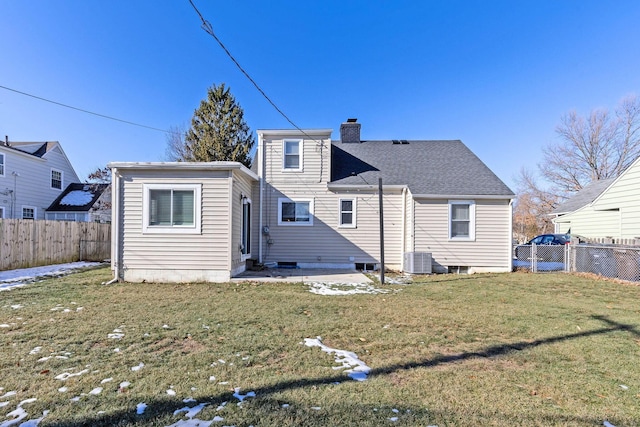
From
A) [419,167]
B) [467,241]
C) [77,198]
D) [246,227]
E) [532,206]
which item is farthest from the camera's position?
[532,206]

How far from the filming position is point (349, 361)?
341 centimetres

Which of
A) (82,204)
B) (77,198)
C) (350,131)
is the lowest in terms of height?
(82,204)

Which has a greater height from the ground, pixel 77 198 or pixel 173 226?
pixel 77 198

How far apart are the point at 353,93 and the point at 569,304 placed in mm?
11375

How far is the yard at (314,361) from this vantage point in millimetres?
2396

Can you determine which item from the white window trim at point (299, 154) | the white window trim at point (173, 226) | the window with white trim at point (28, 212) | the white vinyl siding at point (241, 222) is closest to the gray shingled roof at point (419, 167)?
the white window trim at point (299, 154)

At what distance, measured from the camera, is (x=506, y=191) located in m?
10.6

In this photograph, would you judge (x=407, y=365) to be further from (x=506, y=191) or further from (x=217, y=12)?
(x=506, y=191)

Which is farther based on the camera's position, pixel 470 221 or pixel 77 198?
pixel 77 198

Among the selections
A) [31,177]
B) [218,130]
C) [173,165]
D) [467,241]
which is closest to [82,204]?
[31,177]

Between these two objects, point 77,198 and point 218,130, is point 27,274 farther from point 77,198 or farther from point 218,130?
point 218,130

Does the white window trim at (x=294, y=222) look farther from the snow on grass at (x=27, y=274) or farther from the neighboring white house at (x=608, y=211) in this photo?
the neighboring white house at (x=608, y=211)

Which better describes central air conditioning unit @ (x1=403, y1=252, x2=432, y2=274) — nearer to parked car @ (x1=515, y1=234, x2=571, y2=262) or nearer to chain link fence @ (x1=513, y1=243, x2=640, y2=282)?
chain link fence @ (x1=513, y1=243, x2=640, y2=282)

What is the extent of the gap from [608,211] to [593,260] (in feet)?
16.1
